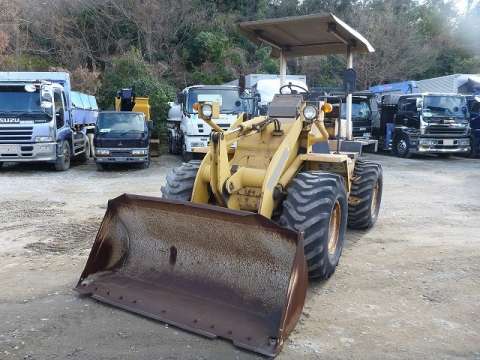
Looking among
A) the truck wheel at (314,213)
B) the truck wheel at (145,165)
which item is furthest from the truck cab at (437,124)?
the truck wheel at (314,213)

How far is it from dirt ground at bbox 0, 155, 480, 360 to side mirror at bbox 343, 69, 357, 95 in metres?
1.98

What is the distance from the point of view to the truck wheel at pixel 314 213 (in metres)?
4.67

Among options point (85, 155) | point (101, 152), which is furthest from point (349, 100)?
point (85, 155)

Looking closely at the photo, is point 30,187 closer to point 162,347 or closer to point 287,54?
point 287,54

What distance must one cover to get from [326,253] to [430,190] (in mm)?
7231

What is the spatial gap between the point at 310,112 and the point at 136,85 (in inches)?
661

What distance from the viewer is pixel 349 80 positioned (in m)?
6.15

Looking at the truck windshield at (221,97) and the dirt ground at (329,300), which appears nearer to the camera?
the dirt ground at (329,300)

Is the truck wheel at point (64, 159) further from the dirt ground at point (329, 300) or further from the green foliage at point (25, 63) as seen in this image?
the green foliage at point (25, 63)

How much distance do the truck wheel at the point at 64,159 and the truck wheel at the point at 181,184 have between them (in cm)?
909

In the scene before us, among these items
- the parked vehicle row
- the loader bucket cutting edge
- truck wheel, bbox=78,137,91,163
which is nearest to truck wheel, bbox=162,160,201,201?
the loader bucket cutting edge

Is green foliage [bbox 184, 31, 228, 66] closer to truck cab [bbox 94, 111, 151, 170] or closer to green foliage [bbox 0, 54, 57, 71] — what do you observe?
green foliage [bbox 0, 54, 57, 71]

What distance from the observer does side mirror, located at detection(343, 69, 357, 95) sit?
6.14 meters

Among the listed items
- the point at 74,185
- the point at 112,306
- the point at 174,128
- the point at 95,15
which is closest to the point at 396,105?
the point at 174,128
